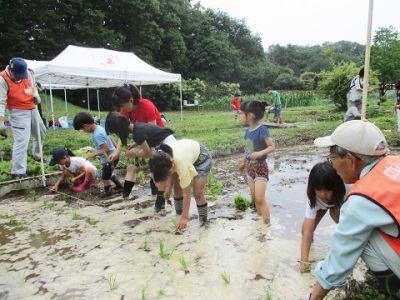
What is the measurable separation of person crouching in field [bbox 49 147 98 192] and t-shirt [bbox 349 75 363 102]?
677 cm

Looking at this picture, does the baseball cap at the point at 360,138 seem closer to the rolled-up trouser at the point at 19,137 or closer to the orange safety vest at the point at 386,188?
the orange safety vest at the point at 386,188

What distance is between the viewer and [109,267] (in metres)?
2.71

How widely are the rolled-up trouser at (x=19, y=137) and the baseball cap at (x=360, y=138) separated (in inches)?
216

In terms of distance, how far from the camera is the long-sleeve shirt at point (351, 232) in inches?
53.9

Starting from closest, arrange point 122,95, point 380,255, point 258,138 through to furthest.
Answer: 1. point 380,255
2. point 258,138
3. point 122,95

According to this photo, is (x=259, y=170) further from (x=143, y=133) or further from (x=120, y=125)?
(x=120, y=125)

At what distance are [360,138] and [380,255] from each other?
606 mm

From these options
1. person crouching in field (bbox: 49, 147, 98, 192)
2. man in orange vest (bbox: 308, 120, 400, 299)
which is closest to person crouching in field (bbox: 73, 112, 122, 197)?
person crouching in field (bbox: 49, 147, 98, 192)

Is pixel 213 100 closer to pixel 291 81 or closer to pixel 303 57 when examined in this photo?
pixel 291 81

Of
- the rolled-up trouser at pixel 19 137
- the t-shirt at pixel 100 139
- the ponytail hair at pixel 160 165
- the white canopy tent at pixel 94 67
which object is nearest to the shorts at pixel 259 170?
the ponytail hair at pixel 160 165

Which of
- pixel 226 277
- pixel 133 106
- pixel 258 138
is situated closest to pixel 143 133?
pixel 133 106

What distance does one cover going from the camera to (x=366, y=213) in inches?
54.3

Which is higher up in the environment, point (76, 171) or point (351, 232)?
point (351, 232)

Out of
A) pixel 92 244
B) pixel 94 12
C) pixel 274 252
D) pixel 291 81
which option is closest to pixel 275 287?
pixel 274 252
